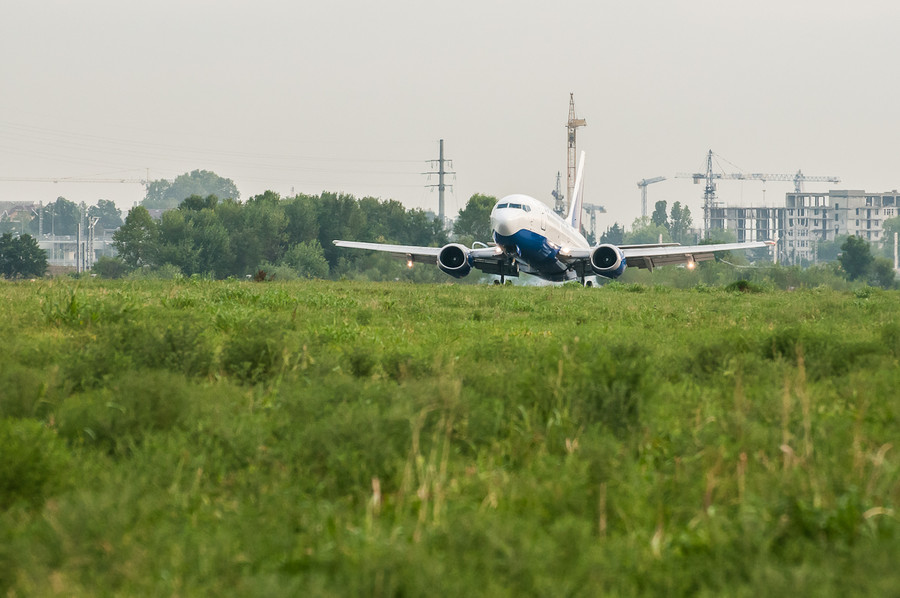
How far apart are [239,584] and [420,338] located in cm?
770

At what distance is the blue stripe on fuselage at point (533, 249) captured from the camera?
42.4 metres

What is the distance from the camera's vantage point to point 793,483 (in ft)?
14.3

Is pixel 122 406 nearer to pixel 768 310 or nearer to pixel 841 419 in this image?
pixel 841 419

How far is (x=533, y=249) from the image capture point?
4331cm

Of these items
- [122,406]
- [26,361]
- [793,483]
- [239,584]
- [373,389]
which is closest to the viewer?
[239,584]

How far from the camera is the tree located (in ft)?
361

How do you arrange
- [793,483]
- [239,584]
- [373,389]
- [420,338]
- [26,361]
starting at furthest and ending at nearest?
[420,338] < [26,361] < [373,389] < [793,483] < [239,584]

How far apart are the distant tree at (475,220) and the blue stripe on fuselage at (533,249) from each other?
112 meters

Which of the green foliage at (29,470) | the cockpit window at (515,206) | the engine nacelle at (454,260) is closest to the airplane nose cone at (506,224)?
the cockpit window at (515,206)

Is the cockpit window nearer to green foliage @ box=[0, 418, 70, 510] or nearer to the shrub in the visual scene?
the shrub

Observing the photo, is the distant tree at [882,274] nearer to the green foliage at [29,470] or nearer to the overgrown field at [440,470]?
the overgrown field at [440,470]

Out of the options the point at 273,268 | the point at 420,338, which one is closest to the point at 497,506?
the point at 420,338

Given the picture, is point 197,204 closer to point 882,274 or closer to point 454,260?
point 882,274

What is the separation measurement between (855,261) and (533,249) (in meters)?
104
